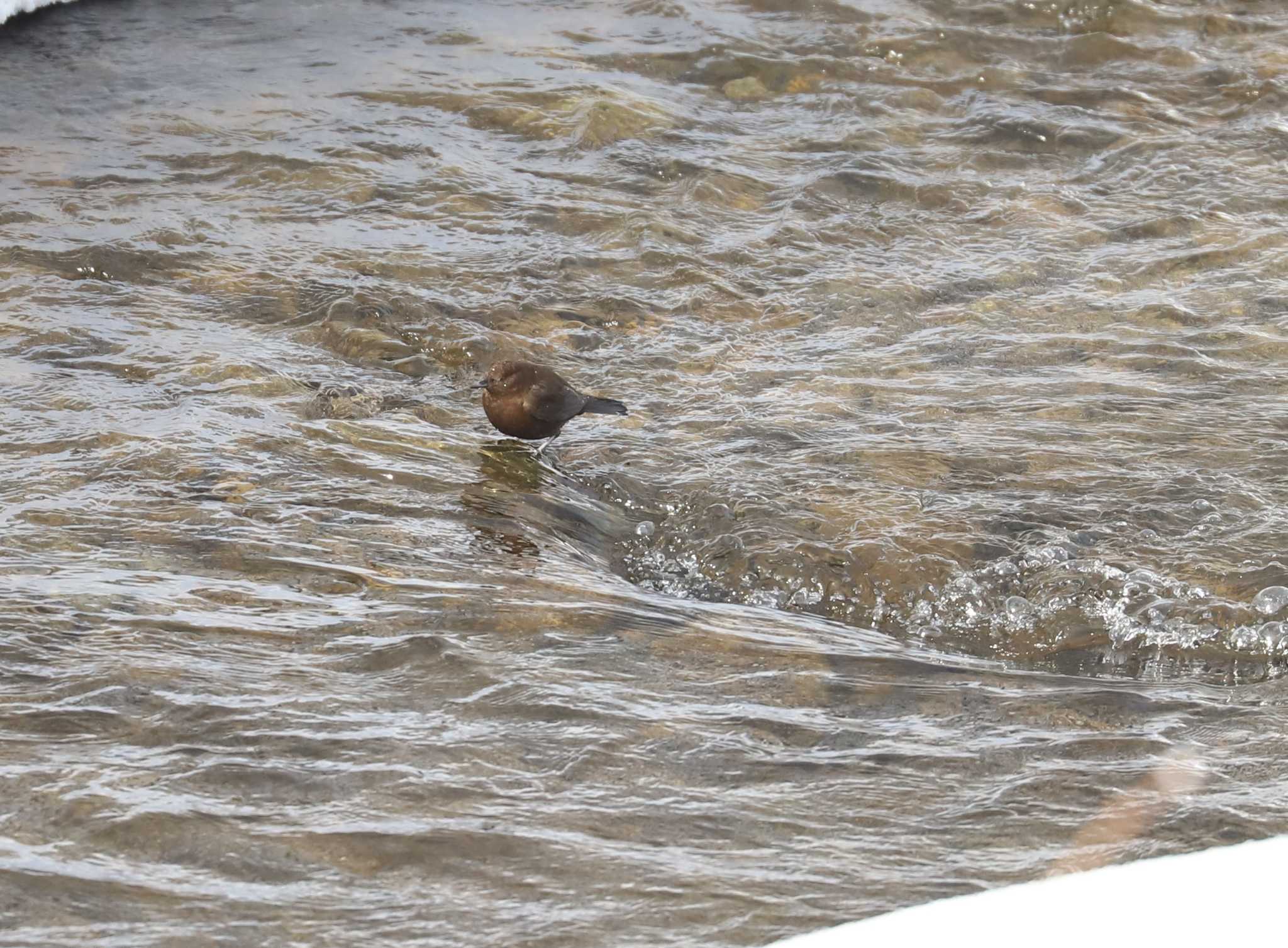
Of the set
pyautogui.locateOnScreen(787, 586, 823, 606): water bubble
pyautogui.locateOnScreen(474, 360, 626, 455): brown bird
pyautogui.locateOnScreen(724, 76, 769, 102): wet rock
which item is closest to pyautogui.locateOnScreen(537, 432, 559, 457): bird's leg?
pyautogui.locateOnScreen(474, 360, 626, 455): brown bird

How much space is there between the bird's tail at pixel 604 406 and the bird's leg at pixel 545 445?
→ 0.16 meters

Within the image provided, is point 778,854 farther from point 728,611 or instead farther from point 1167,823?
point 728,611

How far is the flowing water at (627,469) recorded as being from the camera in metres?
3.32

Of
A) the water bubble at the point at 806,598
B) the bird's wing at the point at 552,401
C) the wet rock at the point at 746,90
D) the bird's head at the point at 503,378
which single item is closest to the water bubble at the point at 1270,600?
the water bubble at the point at 806,598

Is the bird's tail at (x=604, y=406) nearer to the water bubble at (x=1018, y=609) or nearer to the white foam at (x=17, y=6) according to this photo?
the water bubble at (x=1018, y=609)

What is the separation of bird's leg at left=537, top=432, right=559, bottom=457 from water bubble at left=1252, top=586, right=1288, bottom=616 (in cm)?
246

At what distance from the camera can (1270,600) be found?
15.2ft

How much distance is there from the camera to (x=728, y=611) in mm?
4645

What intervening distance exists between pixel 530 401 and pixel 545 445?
0.38 m

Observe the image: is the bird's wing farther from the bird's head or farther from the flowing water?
the flowing water

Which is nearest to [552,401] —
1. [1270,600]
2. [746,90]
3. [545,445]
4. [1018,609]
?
[545,445]

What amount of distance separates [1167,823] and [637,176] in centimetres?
556

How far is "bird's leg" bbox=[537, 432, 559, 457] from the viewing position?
5.69m

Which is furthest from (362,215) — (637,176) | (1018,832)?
(1018,832)
